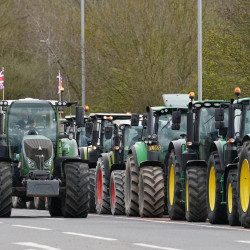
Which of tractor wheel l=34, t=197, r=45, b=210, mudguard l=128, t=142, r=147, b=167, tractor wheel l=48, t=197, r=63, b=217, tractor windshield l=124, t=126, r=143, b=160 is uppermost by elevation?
tractor windshield l=124, t=126, r=143, b=160

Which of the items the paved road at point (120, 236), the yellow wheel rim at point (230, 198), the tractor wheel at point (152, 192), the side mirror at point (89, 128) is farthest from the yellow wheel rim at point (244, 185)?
the side mirror at point (89, 128)

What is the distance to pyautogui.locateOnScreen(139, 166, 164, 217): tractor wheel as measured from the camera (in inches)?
1006

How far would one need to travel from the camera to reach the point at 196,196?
2333 cm

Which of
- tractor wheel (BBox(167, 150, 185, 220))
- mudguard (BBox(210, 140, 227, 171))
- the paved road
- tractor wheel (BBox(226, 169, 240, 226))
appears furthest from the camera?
tractor wheel (BBox(167, 150, 185, 220))

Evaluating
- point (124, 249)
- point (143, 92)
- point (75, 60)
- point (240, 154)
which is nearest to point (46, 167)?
point (240, 154)

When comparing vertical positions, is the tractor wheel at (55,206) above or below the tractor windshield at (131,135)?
below

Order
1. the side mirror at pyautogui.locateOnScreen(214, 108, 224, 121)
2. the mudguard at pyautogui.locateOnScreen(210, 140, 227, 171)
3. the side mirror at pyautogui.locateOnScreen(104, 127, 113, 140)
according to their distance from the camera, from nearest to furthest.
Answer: the side mirror at pyautogui.locateOnScreen(214, 108, 224, 121) → the mudguard at pyautogui.locateOnScreen(210, 140, 227, 171) → the side mirror at pyautogui.locateOnScreen(104, 127, 113, 140)

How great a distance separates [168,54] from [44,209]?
18.9 metres

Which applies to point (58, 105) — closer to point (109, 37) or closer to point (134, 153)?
point (134, 153)

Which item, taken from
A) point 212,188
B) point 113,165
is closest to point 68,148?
point 113,165

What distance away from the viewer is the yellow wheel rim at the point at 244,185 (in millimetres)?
20016

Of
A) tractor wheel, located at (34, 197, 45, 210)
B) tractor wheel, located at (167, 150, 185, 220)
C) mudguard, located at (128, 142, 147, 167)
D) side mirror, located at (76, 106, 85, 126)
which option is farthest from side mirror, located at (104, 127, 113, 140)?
tractor wheel, located at (167, 150, 185, 220)

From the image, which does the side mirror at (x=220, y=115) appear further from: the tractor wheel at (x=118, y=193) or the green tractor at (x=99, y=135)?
the green tractor at (x=99, y=135)

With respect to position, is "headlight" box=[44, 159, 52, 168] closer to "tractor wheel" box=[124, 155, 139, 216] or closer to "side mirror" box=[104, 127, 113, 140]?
"tractor wheel" box=[124, 155, 139, 216]
